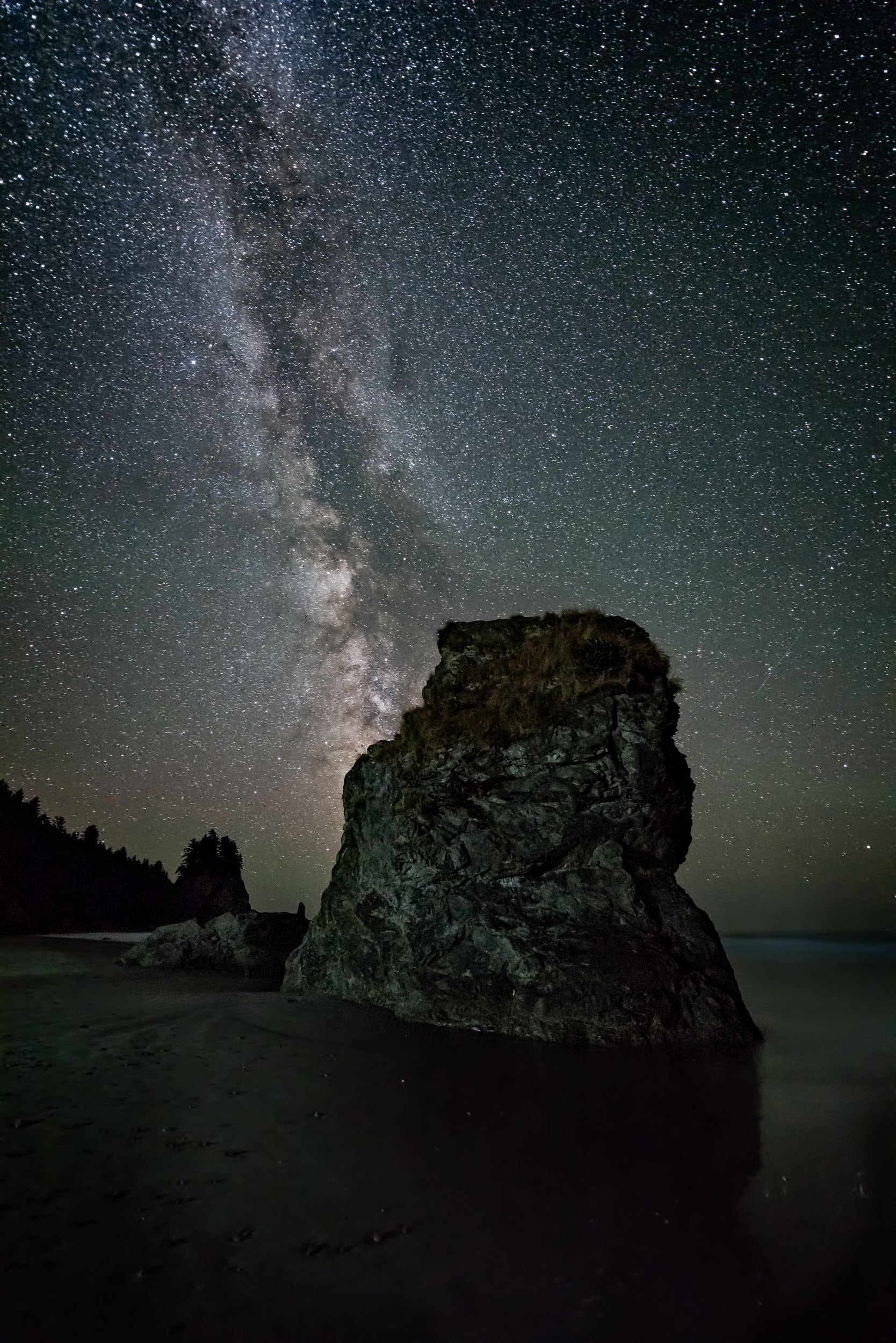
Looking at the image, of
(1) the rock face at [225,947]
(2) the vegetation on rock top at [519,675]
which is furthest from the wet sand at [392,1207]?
(1) the rock face at [225,947]

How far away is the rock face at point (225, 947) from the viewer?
82.7 feet

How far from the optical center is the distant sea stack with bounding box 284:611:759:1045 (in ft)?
48.4

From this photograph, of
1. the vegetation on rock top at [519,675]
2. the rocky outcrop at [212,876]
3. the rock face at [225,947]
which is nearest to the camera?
the vegetation on rock top at [519,675]

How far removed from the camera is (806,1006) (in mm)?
23938

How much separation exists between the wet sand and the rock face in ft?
49.3

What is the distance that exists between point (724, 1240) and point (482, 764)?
12680 mm

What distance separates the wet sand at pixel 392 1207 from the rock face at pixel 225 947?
49.3 ft

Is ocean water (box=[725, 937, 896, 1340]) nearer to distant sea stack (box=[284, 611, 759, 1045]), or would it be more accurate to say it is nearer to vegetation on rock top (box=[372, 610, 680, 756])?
distant sea stack (box=[284, 611, 759, 1045])

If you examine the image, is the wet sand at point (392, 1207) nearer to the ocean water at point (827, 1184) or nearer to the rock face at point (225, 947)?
the ocean water at point (827, 1184)

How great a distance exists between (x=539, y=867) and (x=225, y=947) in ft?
54.2

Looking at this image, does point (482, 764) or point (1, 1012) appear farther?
point (482, 764)

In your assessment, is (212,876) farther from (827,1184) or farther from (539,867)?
(827,1184)

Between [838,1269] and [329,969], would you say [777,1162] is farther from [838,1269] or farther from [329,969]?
[329,969]

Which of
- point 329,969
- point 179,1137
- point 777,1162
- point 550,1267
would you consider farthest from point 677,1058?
point 329,969
